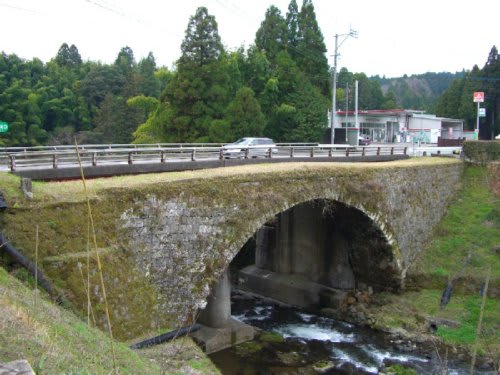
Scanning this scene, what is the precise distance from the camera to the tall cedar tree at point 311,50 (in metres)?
47.9

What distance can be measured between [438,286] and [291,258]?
307 inches

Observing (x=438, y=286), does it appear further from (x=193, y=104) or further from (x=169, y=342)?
(x=193, y=104)

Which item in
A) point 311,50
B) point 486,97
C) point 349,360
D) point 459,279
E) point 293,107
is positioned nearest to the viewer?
point 349,360

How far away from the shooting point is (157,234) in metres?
14.5

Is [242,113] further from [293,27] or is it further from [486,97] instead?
[486,97]

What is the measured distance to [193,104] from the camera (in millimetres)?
37188

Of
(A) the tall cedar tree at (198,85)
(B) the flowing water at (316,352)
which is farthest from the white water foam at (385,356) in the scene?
(A) the tall cedar tree at (198,85)

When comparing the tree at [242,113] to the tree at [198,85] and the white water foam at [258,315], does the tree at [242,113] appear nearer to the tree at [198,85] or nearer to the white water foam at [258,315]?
the tree at [198,85]

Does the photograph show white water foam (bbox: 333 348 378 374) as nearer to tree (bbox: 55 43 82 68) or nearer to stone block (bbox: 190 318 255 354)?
stone block (bbox: 190 318 255 354)

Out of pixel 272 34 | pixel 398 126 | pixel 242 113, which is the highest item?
pixel 272 34

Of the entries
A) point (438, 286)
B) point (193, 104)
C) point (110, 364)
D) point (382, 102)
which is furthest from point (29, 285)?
point (382, 102)

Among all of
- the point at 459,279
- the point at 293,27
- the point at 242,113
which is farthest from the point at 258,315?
the point at 293,27

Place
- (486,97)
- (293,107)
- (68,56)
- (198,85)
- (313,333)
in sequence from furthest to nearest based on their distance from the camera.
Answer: (68,56), (486,97), (293,107), (198,85), (313,333)

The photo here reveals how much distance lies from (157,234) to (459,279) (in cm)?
1663
